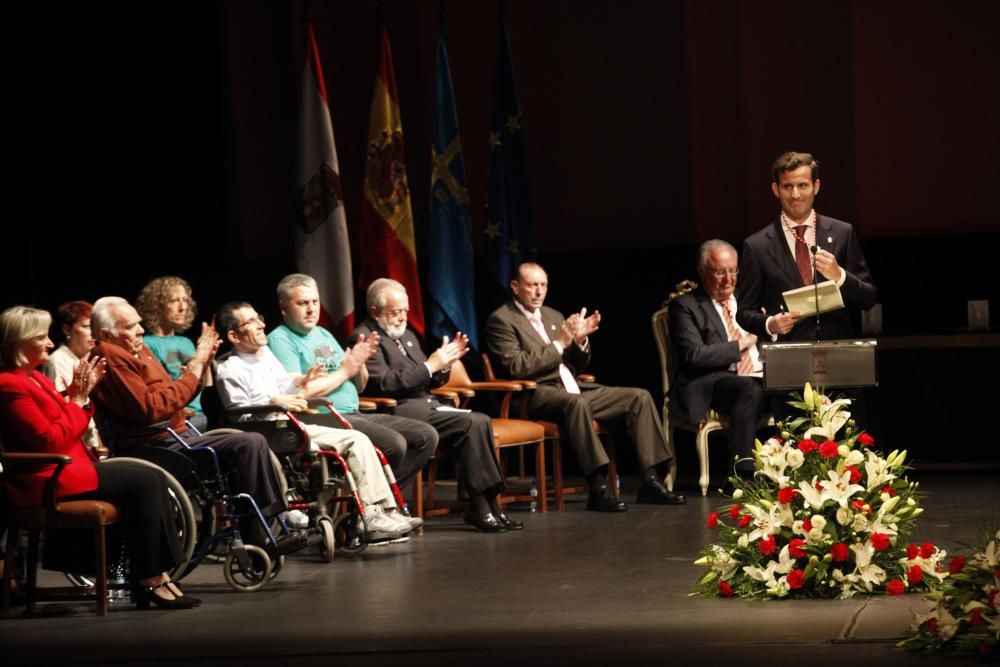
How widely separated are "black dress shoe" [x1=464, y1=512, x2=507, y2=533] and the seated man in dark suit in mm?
1303

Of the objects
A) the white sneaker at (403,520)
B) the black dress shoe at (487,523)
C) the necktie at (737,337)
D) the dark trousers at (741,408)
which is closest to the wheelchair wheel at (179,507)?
the white sneaker at (403,520)

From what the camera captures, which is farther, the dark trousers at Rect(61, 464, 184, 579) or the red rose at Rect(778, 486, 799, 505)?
Answer: the dark trousers at Rect(61, 464, 184, 579)

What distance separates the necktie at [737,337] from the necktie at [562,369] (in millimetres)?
766

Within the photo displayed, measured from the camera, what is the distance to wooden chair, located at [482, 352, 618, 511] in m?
7.23

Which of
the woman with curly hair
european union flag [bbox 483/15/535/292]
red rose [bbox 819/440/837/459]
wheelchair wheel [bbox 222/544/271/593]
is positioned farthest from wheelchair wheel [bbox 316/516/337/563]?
european union flag [bbox 483/15/535/292]

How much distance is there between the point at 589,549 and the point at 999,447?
9.47 feet

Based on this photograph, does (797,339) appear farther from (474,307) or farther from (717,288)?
(474,307)

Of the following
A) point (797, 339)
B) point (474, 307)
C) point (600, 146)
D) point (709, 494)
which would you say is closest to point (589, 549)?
point (797, 339)

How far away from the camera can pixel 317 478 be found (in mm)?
5910

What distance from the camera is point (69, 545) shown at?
509 centimetres

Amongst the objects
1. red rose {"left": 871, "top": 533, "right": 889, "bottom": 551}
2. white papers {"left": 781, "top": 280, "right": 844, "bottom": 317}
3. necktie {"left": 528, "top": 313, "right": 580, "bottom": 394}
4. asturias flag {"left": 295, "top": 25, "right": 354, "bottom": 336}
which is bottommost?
red rose {"left": 871, "top": 533, "right": 889, "bottom": 551}

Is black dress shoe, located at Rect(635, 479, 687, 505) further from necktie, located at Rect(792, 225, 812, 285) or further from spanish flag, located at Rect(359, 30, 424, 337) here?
necktie, located at Rect(792, 225, 812, 285)

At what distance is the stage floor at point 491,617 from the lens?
155 inches

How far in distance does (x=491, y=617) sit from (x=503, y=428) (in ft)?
8.09
